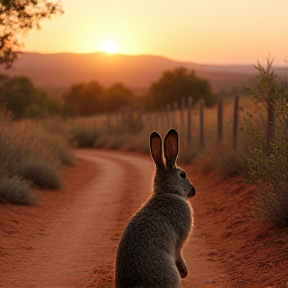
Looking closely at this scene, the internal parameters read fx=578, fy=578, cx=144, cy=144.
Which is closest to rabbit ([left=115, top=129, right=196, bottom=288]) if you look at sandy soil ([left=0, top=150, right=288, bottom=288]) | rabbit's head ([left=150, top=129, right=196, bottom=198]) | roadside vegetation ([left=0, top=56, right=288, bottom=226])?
rabbit's head ([left=150, top=129, right=196, bottom=198])

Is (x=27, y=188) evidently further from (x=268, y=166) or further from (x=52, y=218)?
(x=268, y=166)

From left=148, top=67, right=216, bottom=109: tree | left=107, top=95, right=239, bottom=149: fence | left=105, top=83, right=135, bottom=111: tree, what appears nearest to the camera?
left=107, top=95, right=239, bottom=149: fence

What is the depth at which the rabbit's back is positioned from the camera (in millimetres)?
4961

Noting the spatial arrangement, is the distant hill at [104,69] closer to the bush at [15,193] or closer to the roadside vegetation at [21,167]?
the roadside vegetation at [21,167]

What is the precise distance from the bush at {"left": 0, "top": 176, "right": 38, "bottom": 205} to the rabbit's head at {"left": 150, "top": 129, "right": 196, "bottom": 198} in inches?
249

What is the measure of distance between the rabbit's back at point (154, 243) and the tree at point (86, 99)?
64628 mm

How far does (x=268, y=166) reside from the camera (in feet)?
27.3

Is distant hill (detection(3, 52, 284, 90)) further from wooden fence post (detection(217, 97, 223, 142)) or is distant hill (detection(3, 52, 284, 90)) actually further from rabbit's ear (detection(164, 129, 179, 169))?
rabbit's ear (detection(164, 129, 179, 169))

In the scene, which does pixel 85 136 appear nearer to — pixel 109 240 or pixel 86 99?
pixel 86 99

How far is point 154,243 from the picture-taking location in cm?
528

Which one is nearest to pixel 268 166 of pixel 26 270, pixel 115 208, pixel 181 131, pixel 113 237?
pixel 113 237

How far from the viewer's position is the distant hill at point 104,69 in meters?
163

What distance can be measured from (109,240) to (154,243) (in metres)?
3.76

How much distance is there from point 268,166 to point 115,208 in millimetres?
4469
